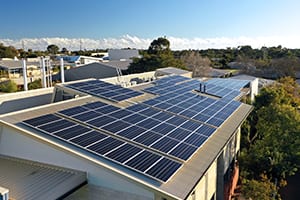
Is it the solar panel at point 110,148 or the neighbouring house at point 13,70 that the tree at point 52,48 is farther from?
the solar panel at point 110,148

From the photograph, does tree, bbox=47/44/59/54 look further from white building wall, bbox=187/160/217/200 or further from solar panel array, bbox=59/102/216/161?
white building wall, bbox=187/160/217/200

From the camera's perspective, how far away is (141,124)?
1409 cm

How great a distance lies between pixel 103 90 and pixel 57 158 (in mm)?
8369

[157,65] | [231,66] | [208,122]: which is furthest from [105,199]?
[231,66]

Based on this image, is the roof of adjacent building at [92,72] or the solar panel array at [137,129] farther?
the roof of adjacent building at [92,72]

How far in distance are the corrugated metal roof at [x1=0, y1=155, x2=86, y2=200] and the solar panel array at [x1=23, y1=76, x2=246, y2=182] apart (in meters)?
1.19

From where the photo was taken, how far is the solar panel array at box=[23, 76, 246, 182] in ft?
35.4

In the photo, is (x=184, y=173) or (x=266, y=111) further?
(x=266, y=111)

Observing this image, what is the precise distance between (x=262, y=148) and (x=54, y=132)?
15.2 metres

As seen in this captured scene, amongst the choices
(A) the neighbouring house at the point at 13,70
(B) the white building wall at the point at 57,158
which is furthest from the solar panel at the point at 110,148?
(A) the neighbouring house at the point at 13,70

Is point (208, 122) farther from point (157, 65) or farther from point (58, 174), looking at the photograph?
point (157, 65)

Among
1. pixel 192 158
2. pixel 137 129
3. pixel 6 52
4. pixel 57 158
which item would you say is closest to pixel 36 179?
pixel 57 158

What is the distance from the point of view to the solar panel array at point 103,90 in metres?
17.7

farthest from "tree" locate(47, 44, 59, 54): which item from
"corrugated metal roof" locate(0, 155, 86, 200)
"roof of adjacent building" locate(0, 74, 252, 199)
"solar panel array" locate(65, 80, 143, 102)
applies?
"corrugated metal roof" locate(0, 155, 86, 200)
